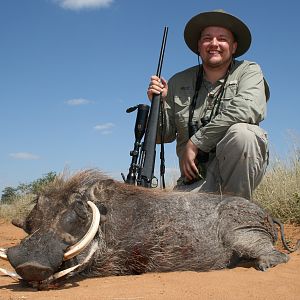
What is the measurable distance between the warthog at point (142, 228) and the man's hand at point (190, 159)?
1069 millimetres

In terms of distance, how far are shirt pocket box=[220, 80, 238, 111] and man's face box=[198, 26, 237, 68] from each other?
0.28m

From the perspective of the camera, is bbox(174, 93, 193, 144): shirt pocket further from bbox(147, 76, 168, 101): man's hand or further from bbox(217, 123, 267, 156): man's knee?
bbox(217, 123, 267, 156): man's knee

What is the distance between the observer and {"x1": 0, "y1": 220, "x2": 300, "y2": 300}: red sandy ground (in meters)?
2.90

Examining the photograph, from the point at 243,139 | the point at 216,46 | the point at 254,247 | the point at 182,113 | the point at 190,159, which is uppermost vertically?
the point at 216,46

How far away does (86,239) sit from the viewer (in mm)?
3305

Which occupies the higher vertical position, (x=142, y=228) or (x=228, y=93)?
(x=228, y=93)

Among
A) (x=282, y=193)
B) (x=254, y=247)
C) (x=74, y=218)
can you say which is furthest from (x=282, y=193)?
(x=74, y=218)

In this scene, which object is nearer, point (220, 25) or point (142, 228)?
point (142, 228)

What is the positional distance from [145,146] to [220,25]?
1703 mm

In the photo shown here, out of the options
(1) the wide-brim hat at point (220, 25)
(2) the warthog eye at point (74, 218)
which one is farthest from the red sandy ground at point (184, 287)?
(1) the wide-brim hat at point (220, 25)

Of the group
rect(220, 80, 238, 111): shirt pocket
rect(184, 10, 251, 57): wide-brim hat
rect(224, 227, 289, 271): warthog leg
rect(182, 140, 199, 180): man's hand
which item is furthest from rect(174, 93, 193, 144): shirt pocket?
rect(224, 227, 289, 271): warthog leg

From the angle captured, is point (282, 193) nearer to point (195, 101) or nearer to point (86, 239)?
point (195, 101)

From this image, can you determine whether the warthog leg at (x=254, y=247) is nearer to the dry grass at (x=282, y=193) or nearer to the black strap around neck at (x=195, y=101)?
the black strap around neck at (x=195, y=101)

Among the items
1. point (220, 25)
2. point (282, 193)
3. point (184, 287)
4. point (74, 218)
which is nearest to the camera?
point (184, 287)
